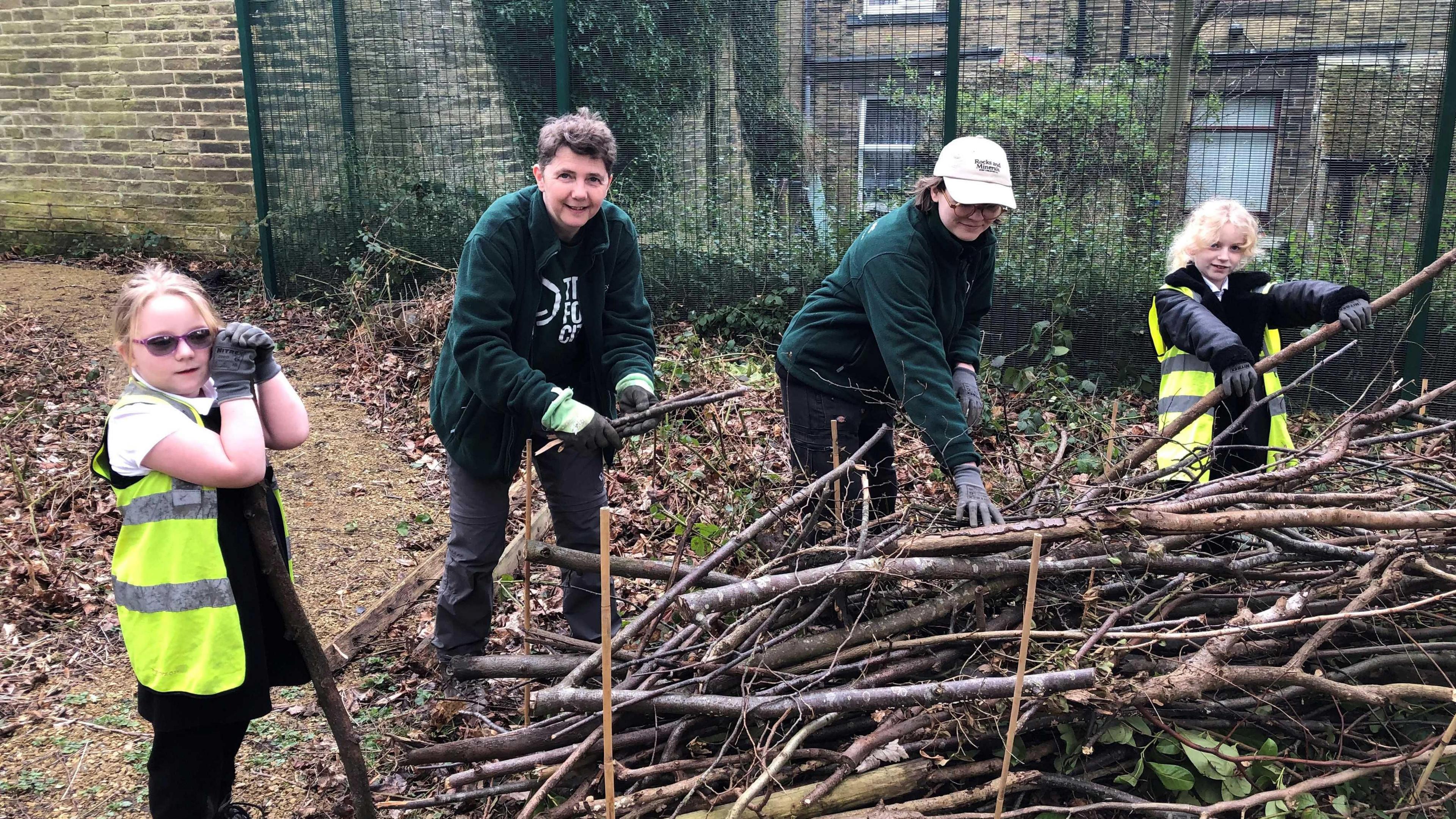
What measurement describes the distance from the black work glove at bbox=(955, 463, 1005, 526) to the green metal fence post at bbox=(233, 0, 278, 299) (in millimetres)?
7061

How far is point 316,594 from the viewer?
4.50 metres

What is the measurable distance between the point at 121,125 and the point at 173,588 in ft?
29.0

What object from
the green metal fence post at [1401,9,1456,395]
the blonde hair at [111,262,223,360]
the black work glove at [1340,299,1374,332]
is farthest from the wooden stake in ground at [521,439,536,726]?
the green metal fence post at [1401,9,1456,395]

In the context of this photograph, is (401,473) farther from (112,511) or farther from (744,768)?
(744,768)

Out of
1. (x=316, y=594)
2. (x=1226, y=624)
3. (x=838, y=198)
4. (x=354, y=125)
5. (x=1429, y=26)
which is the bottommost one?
(x=316, y=594)

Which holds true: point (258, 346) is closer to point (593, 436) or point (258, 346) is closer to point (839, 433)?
point (593, 436)

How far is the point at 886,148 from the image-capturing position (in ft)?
23.1

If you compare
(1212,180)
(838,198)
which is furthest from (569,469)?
(1212,180)

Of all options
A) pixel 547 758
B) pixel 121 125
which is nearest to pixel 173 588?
pixel 547 758

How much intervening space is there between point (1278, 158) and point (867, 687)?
18.7ft

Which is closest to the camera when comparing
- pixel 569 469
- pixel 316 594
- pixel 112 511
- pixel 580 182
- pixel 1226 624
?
pixel 1226 624

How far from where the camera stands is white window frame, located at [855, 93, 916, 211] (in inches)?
275

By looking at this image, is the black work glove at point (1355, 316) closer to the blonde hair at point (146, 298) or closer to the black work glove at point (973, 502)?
the black work glove at point (973, 502)

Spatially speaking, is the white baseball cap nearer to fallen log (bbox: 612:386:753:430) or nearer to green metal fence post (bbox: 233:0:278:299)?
fallen log (bbox: 612:386:753:430)
